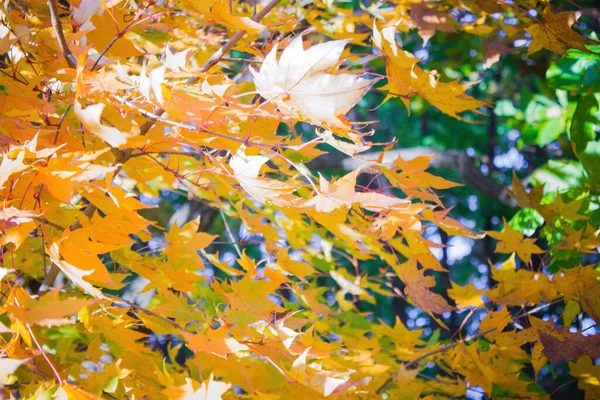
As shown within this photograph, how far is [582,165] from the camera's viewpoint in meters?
1.15

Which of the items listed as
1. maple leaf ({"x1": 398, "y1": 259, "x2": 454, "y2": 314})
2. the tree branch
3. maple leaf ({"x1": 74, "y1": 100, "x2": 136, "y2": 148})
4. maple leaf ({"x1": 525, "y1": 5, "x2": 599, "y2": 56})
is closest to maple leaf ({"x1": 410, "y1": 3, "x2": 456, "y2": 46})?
maple leaf ({"x1": 525, "y1": 5, "x2": 599, "y2": 56})

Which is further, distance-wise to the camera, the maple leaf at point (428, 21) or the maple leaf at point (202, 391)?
the maple leaf at point (428, 21)

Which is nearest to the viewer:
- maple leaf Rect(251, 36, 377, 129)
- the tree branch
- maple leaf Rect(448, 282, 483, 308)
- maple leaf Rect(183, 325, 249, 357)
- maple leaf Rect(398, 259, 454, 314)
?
maple leaf Rect(251, 36, 377, 129)

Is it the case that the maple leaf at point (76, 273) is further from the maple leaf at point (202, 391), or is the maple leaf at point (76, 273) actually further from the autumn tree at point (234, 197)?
the maple leaf at point (202, 391)

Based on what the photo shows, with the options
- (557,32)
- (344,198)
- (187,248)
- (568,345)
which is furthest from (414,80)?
(568,345)

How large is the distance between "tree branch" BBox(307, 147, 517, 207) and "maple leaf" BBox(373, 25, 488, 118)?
616 millimetres

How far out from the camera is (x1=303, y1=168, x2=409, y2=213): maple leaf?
1.66 feet

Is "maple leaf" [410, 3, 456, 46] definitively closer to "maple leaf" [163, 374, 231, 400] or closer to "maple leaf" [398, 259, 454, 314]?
"maple leaf" [398, 259, 454, 314]

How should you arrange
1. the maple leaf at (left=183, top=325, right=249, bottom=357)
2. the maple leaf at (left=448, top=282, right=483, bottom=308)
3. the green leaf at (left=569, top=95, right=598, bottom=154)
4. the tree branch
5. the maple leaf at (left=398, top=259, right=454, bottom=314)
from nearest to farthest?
the maple leaf at (left=183, top=325, right=249, bottom=357) < the maple leaf at (left=398, top=259, right=454, bottom=314) < the maple leaf at (left=448, top=282, right=483, bottom=308) < the green leaf at (left=569, top=95, right=598, bottom=154) < the tree branch

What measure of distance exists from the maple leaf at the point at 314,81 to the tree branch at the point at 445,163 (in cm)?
81

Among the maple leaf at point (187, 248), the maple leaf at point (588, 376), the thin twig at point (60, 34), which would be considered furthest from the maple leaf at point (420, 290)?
the thin twig at point (60, 34)

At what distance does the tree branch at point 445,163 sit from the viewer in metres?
1.33

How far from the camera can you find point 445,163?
1.33 m

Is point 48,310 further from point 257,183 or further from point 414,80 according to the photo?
point 414,80
